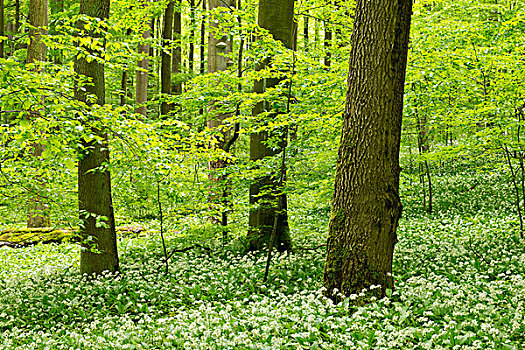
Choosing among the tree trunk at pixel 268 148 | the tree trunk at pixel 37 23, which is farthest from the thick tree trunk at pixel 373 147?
the tree trunk at pixel 37 23

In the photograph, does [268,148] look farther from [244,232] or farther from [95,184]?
[95,184]

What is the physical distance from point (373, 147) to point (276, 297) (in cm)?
266

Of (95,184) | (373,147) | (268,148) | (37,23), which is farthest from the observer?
(37,23)

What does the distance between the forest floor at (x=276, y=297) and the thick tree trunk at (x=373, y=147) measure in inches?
18.3

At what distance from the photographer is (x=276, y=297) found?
19.1ft

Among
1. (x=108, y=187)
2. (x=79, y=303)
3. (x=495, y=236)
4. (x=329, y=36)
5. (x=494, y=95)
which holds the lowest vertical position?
(x=79, y=303)

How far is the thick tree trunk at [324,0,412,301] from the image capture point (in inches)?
179

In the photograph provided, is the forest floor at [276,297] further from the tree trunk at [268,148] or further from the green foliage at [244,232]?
the tree trunk at [268,148]

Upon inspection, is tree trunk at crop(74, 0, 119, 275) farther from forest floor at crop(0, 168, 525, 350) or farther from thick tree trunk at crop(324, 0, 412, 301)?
thick tree trunk at crop(324, 0, 412, 301)

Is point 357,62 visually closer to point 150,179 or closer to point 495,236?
point 150,179

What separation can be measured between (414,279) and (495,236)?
11.8 ft

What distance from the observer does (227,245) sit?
919 cm

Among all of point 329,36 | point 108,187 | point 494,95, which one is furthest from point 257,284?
point 329,36

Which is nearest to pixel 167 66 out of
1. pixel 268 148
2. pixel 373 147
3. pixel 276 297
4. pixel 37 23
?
pixel 37 23
